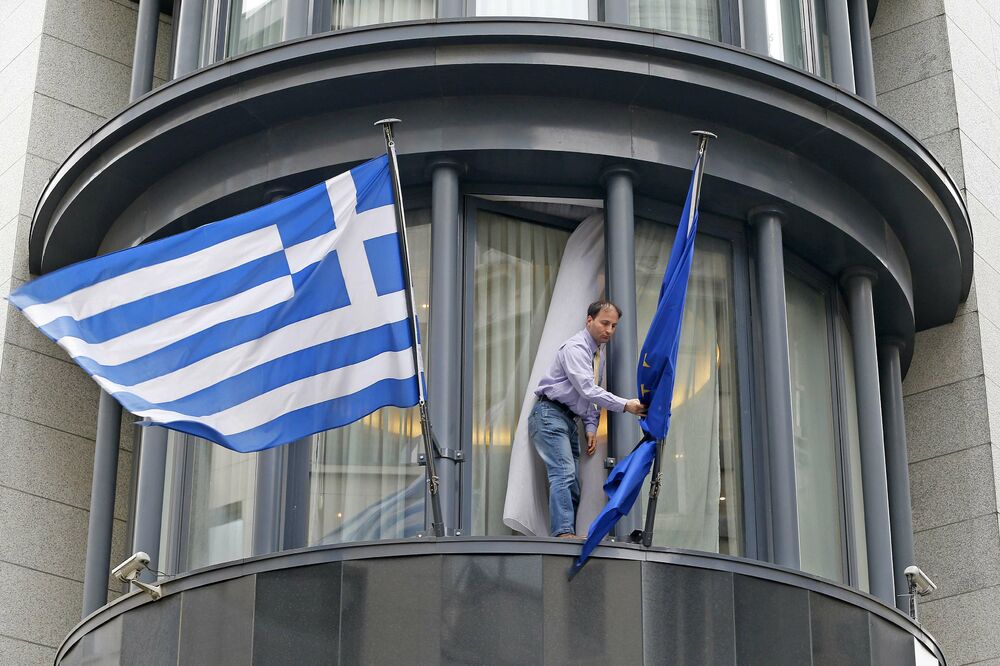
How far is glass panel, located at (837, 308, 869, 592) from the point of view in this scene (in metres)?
19.2

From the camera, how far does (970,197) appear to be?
22734 millimetres

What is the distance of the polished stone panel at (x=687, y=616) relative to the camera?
51.8ft

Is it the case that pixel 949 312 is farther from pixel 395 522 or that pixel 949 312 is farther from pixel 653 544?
pixel 395 522

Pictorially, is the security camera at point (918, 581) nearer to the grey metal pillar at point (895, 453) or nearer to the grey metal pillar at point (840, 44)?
the grey metal pillar at point (895, 453)

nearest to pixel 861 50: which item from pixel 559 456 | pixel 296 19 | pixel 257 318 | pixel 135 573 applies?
pixel 296 19

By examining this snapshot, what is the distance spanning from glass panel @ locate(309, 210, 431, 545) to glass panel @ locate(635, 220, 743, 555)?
2.17m

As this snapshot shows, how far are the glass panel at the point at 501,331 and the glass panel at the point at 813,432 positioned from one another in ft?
9.06

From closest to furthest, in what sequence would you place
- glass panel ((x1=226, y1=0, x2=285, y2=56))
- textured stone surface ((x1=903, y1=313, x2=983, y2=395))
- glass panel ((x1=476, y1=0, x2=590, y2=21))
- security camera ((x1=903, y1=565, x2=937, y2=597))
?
1. security camera ((x1=903, y1=565, x2=937, y2=597))
2. glass panel ((x1=476, y1=0, x2=590, y2=21))
3. glass panel ((x1=226, y1=0, x2=285, y2=56))
4. textured stone surface ((x1=903, y1=313, x2=983, y2=395))

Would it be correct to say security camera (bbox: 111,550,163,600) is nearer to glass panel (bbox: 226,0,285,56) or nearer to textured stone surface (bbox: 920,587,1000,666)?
glass panel (bbox: 226,0,285,56)

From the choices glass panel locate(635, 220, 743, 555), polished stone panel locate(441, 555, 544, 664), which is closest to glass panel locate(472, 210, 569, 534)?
glass panel locate(635, 220, 743, 555)

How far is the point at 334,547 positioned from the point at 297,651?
94 cm

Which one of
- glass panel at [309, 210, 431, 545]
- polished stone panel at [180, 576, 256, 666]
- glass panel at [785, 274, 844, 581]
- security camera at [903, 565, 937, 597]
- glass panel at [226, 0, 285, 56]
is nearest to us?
polished stone panel at [180, 576, 256, 666]

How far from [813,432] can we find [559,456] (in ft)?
11.3

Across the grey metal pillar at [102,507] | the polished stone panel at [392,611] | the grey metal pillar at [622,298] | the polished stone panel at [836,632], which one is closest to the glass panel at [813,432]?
the polished stone panel at [836,632]
